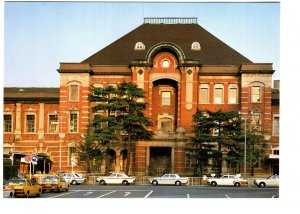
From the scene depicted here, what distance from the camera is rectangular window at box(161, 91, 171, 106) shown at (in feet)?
177

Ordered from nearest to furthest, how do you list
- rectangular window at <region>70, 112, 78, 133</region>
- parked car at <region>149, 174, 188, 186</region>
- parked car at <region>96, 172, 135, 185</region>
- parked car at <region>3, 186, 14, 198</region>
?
parked car at <region>3, 186, 14, 198</region> < parked car at <region>149, 174, 188, 186</region> < parked car at <region>96, 172, 135, 185</region> < rectangular window at <region>70, 112, 78, 133</region>

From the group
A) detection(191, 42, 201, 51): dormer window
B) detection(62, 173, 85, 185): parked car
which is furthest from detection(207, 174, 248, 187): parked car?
detection(191, 42, 201, 51): dormer window

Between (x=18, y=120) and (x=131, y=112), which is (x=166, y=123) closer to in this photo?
(x=131, y=112)

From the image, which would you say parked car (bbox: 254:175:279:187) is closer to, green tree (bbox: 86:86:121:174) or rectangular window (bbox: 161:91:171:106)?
green tree (bbox: 86:86:121:174)

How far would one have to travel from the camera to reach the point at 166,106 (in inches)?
2126

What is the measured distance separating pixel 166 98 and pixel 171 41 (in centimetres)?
550

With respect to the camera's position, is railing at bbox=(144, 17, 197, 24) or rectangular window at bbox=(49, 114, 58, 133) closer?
rectangular window at bbox=(49, 114, 58, 133)

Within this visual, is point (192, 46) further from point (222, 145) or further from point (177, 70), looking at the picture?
point (222, 145)

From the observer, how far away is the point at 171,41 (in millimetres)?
55062

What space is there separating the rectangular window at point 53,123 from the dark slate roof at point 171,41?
20.1ft

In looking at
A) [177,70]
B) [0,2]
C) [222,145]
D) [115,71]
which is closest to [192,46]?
[177,70]

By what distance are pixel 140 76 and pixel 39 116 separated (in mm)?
10241

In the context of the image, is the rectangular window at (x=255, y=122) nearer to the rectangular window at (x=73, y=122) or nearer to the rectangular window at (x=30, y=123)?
the rectangular window at (x=73, y=122)
